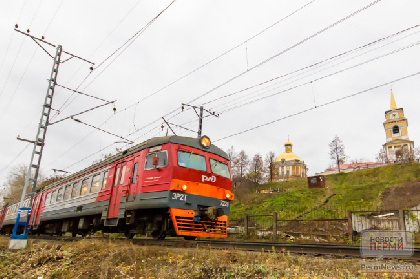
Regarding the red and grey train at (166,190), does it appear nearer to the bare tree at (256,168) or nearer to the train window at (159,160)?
the train window at (159,160)

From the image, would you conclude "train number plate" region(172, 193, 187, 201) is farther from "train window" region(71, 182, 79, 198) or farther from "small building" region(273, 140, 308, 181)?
"small building" region(273, 140, 308, 181)

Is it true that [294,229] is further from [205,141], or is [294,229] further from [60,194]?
[60,194]

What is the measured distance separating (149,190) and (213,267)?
4700 millimetres

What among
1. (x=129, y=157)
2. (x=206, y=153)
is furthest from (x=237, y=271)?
(x=129, y=157)

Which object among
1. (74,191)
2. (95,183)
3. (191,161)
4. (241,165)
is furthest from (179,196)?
(241,165)

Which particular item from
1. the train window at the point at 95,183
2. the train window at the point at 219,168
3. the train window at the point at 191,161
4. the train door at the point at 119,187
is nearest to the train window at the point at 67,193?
the train window at the point at 95,183

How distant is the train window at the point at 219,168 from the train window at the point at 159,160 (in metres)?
1.77

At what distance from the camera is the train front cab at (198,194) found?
8.38 m

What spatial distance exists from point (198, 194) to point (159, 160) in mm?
1626

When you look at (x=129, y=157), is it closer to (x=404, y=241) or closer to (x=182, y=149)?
(x=182, y=149)

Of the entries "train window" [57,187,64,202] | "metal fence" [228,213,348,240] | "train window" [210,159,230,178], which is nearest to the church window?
"metal fence" [228,213,348,240]

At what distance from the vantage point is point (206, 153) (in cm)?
1008

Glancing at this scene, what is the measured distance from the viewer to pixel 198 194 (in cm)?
899

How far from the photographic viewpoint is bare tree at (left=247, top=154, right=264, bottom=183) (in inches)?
2009
